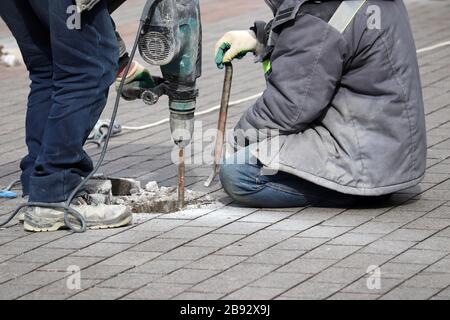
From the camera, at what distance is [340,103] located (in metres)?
5.09

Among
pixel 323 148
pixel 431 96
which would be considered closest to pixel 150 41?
pixel 323 148

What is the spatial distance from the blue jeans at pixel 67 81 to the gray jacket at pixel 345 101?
29.5 inches

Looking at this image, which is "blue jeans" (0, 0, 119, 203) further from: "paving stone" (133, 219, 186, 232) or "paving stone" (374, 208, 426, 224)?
"paving stone" (374, 208, 426, 224)

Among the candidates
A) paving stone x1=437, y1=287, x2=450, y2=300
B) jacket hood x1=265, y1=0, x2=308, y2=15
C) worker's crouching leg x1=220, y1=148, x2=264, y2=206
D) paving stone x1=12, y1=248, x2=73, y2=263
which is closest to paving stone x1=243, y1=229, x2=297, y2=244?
worker's crouching leg x1=220, y1=148, x2=264, y2=206

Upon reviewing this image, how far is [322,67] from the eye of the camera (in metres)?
4.96

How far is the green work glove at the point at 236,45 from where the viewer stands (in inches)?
211

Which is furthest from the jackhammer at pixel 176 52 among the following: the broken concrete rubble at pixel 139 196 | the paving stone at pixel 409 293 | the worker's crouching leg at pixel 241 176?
the paving stone at pixel 409 293

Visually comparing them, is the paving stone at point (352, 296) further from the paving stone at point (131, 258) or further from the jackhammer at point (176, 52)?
the jackhammer at point (176, 52)

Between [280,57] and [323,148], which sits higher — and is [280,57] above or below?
above

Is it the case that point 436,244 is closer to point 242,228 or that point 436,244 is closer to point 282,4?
point 242,228

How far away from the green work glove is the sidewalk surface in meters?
0.71

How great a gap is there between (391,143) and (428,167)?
3.08 feet
